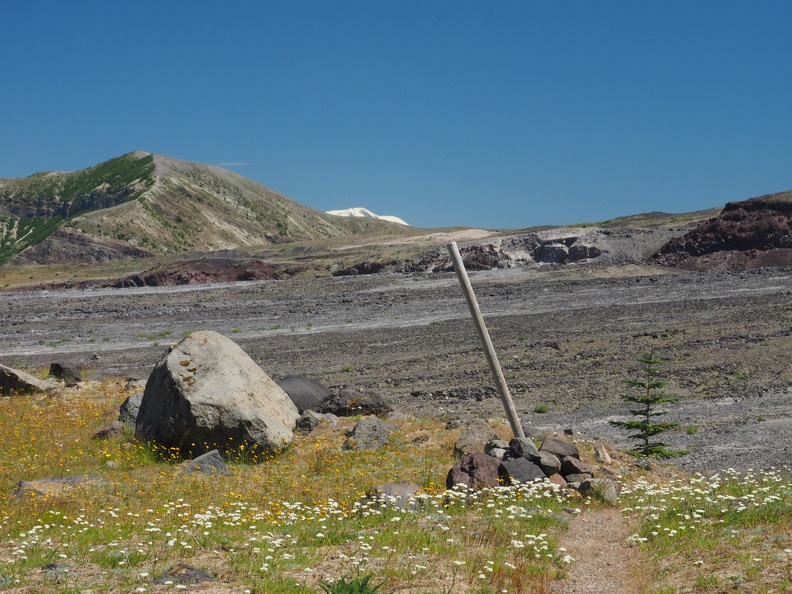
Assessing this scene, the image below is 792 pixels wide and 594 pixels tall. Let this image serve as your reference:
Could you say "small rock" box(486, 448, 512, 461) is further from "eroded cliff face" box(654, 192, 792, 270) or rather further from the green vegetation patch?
the green vegetation patch

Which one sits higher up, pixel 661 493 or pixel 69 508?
pixel 69 508

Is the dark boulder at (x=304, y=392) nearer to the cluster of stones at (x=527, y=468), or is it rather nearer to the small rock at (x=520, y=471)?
the cluster of stones at (x=527, y=468)

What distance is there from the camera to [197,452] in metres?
12.3

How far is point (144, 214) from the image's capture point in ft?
453

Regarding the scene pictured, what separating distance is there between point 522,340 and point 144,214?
120 m

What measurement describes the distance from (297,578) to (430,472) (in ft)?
16.7

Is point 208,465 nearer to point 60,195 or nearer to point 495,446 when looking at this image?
point 495,446

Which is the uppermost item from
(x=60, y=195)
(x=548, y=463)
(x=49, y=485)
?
(x=60, y=195)

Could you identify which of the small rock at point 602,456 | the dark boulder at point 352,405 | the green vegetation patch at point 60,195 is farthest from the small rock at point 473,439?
the green vegetation patch at point 60,195

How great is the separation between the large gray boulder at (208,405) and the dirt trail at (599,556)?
18.1ft

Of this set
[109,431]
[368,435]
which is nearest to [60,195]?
[109,431]

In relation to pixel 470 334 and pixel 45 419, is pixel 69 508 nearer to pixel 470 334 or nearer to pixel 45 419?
pixel 45 419

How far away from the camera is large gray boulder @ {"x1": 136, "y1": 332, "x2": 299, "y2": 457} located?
480 inches

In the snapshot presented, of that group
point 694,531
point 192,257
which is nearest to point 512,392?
point 694,531
